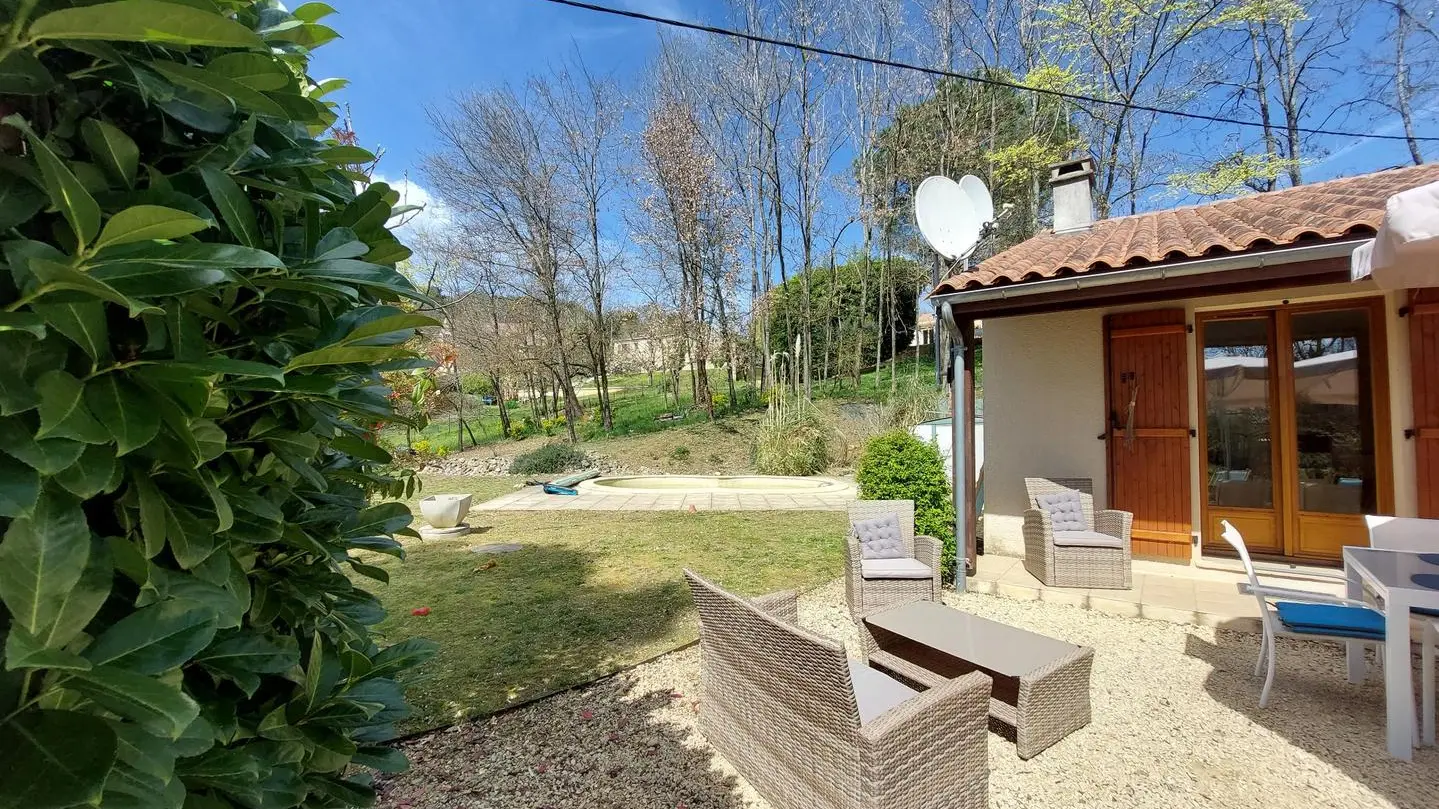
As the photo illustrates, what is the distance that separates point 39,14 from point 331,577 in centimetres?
94

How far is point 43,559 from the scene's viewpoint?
0.59 metres

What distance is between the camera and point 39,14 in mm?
618

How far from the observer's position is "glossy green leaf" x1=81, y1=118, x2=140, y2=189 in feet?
2.30

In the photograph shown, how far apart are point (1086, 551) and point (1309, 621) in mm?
1756

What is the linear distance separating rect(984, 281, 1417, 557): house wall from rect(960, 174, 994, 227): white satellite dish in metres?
1.16

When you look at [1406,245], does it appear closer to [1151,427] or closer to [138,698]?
[1151,427]

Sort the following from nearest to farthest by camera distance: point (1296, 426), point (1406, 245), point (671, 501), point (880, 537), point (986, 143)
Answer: point (1406, 245) → point (880, 537) → point (1296, 426) → point (671, 501) → point (986, 143)

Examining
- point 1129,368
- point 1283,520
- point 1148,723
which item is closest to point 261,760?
point 1148,723

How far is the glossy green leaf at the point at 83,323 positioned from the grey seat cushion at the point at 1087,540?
5.74 m

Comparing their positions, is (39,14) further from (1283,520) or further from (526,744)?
(1283,520)

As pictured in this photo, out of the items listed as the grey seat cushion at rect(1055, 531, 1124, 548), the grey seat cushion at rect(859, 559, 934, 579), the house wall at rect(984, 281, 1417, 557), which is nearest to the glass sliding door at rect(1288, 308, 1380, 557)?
the house wall at rect(984, 281, 1417, 557)

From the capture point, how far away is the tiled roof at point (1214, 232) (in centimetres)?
399

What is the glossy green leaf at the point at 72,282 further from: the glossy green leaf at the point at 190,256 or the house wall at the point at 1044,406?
the house wall at the point at 1044,406

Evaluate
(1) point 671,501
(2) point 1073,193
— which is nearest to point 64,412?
(2) point 1073,193
